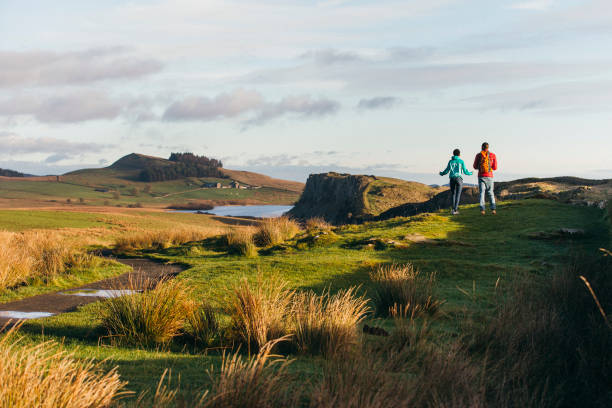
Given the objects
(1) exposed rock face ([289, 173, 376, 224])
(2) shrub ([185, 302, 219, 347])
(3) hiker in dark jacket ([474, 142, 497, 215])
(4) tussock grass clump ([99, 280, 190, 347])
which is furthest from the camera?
(1) exposed rock face ([289, 173, 376, 224])

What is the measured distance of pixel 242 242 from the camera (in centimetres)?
2156

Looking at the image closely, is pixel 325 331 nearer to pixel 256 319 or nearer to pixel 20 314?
pixel 256 319

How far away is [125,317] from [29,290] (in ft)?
22.9

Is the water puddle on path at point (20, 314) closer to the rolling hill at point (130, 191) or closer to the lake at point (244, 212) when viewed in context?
→ the lake at point (244, 212)

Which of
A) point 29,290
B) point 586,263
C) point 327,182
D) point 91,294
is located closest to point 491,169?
point 586,263

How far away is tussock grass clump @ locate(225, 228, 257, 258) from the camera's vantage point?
19.7 metres

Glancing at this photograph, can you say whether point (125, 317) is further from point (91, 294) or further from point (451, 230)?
point (451, 230)

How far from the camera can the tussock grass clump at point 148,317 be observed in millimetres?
7695

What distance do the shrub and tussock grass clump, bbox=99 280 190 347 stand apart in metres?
0.25

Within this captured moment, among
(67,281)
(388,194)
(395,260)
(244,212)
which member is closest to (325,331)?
(395,260)

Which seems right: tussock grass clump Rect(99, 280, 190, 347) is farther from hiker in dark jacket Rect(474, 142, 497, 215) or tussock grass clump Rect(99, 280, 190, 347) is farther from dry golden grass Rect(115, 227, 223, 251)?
dry golden grass Rect(115, 227, 223, 251)

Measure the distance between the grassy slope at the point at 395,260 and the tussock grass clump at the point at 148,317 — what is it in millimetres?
355

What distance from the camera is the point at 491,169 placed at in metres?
19.9

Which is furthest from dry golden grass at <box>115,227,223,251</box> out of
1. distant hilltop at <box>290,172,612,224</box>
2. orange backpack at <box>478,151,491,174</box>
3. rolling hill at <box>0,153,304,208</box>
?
rolling hill at <box>0,153,304,208</box>
